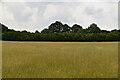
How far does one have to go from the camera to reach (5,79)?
21.9ft

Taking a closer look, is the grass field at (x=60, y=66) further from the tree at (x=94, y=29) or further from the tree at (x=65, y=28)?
the tree at (x=65, y=28)

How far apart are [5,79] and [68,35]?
65.0m

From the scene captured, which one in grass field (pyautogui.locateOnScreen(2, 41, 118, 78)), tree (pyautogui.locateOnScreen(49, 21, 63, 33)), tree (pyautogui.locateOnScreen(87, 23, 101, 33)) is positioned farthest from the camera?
tree (pyautogui.locateOnScreen(49, 21, 63, 33))

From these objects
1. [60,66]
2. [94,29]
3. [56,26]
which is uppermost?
[56,26]

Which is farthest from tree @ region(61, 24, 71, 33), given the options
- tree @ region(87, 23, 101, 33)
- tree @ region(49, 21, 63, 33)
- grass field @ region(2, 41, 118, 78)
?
grass field @ region(2, 41, 118, 78)

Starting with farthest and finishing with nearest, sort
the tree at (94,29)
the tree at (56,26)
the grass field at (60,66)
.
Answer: the tree at (56,26), the tree at (94,29), the grass field at (60,66)

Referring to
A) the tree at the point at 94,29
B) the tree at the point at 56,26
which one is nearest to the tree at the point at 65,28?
the tree at the point at 56,26

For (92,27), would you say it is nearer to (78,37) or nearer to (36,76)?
(78,37)

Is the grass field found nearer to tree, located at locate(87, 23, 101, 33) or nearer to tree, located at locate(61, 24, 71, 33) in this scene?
tree, located at locate(87, 23, 101, 33)

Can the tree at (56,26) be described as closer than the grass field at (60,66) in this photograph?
No

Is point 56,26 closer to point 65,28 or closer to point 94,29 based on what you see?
point 65,28

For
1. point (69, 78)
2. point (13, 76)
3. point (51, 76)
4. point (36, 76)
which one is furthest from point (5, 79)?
point (69, 78)

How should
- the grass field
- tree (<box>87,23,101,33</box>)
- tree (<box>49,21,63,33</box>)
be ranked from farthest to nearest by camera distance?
tree (<box>49,21,63,33</box>) → tree (<box>87,23,101,33</box>) → the grass field

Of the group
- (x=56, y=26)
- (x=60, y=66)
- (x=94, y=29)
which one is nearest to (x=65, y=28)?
(x=56, y=26)
